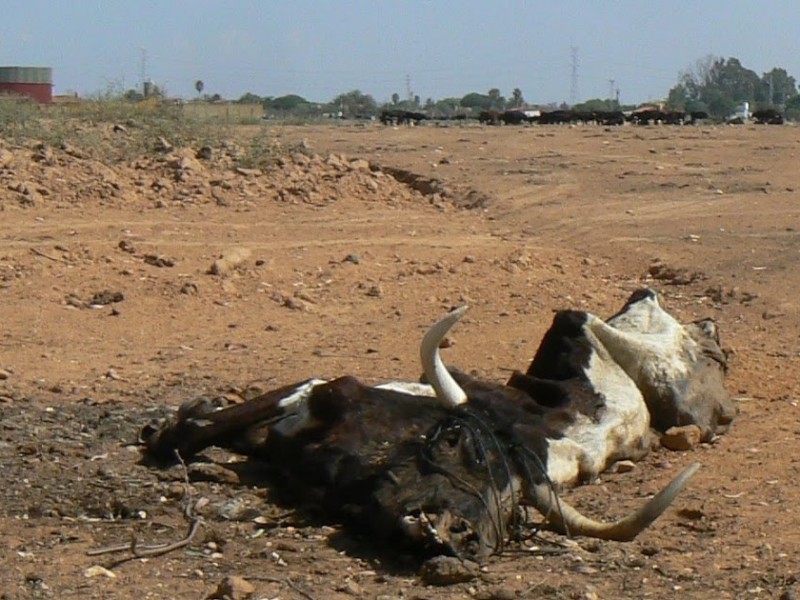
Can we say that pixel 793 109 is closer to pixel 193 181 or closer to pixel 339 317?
pixel 193 181

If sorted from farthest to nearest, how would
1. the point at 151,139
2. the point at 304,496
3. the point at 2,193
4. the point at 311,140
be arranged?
the point at 311,140 < the point at 151,139 < the point at 2,193 < the point at 304,496

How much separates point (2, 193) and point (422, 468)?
28.8ft

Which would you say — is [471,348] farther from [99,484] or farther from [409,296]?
[99,484]

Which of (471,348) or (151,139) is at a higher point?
(151,139)

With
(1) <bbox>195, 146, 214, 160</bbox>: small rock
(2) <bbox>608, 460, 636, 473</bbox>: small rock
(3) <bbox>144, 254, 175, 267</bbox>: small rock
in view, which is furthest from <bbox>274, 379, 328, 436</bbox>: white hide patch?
(1) <bbox>195, 146, 214, 160</bbox>: small rock

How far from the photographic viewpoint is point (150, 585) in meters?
4.98

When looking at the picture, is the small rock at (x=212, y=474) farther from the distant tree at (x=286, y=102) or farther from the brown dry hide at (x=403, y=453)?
the distant tree at (x=286, y=102)

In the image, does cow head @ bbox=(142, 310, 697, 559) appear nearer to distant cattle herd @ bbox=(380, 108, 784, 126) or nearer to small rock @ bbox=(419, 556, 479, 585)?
small rock @ bbox=(419, 556, 479, 585)

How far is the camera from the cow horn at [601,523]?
5164 mm

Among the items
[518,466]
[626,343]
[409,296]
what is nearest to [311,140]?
[409,296]

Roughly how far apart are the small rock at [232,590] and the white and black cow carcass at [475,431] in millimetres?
548

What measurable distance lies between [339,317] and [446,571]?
5319mm

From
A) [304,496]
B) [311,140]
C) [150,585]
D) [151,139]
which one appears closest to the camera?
[150,585]

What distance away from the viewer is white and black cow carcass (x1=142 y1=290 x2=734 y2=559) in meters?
5.19
